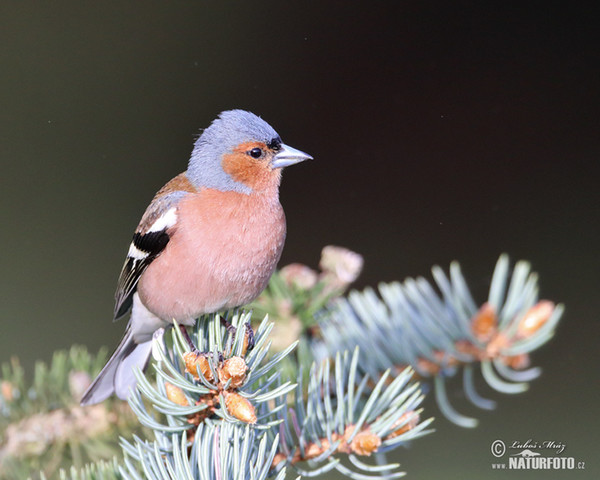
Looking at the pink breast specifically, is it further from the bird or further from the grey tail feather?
the grey tail feather

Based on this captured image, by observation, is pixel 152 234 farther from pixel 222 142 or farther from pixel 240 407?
pixel 240 407

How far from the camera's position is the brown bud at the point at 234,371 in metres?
1.21

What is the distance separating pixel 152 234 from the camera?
6.09ft

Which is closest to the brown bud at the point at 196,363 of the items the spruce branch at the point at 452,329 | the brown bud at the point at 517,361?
the spruce branch at the point at 452,329

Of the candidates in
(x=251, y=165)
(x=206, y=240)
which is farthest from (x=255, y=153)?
(x=206, y=240)

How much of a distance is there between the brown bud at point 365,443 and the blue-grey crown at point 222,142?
797 mm

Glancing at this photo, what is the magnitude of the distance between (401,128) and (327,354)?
244 centimetres

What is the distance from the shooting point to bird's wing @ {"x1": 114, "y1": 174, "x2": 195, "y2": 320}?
1.84 metres

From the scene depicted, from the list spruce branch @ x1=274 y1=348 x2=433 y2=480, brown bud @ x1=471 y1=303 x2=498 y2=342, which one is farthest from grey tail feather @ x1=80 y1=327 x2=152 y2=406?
brown bud @ x1=471 y1=303 x2=498 y2=342

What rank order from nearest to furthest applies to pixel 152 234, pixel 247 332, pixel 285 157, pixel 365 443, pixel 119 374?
pixel 365 443, pixel 247 332, pixel 119 374, pixel 152 234, pixel 285 157

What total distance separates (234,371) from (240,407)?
0.06 metres

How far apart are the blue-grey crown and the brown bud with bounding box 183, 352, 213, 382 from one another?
742 millimetres

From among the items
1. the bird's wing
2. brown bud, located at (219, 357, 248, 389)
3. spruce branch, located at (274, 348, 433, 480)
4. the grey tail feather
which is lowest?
spruce branch, located at (274, 348, 433, 480)

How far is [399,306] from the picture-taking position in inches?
65.2
